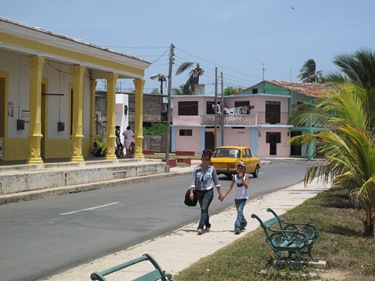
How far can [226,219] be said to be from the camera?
1367 centimetres

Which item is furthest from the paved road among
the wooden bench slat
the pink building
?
the pink building

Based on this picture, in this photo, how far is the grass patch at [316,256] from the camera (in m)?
7.35

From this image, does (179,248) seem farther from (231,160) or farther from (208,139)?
(208,139)

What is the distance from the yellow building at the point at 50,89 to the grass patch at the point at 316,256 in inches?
455

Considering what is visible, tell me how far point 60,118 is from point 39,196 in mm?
8663

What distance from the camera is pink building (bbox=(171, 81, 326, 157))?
59.6 metres

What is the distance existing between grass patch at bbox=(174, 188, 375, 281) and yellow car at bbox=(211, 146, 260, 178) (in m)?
14.0

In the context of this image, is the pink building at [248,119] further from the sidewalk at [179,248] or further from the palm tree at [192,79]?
the sidewalk at [179,248]

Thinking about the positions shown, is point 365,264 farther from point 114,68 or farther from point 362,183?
point 114,68

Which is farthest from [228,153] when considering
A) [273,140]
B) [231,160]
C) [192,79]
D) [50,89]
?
[192,79]

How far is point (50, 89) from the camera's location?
24781mm

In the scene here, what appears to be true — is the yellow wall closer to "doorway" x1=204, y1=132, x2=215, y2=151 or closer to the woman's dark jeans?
the woman's dark jeans

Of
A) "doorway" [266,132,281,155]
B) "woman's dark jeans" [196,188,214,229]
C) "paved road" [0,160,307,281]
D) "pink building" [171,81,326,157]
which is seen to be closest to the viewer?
"paved road" [0,160,307,281]

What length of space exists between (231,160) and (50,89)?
8982 millimetres
